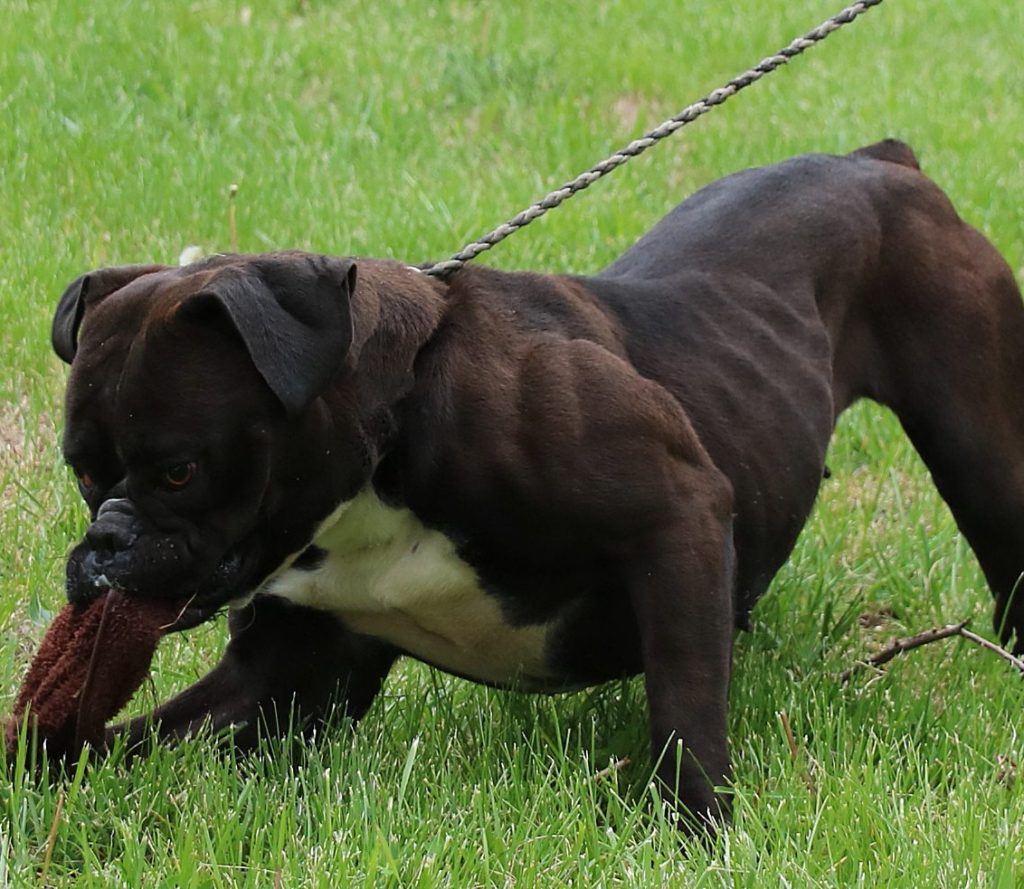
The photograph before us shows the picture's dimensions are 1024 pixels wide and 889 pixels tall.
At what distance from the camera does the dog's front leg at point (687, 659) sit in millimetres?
3559

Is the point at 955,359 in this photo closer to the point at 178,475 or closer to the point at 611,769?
the point at 611,769

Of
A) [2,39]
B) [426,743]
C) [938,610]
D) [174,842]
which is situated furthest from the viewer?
[2,39]

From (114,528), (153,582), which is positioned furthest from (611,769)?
(114,528)

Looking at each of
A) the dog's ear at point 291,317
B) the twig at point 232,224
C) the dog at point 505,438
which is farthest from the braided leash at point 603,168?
the twig at point 232,224

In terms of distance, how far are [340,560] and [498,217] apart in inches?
144

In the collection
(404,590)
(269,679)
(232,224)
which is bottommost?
(269,679)

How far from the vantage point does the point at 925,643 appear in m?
4.43

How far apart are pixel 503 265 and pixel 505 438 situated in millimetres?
3423

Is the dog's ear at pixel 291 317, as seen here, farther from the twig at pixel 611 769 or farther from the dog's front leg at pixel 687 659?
the twig at pixel 611 769

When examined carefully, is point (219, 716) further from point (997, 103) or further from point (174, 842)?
point (997, 103)

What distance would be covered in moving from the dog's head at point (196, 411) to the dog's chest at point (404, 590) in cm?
29

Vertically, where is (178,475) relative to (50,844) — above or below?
above

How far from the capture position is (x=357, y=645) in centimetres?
403

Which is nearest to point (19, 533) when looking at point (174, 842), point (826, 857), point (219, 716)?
point (219, 716)
